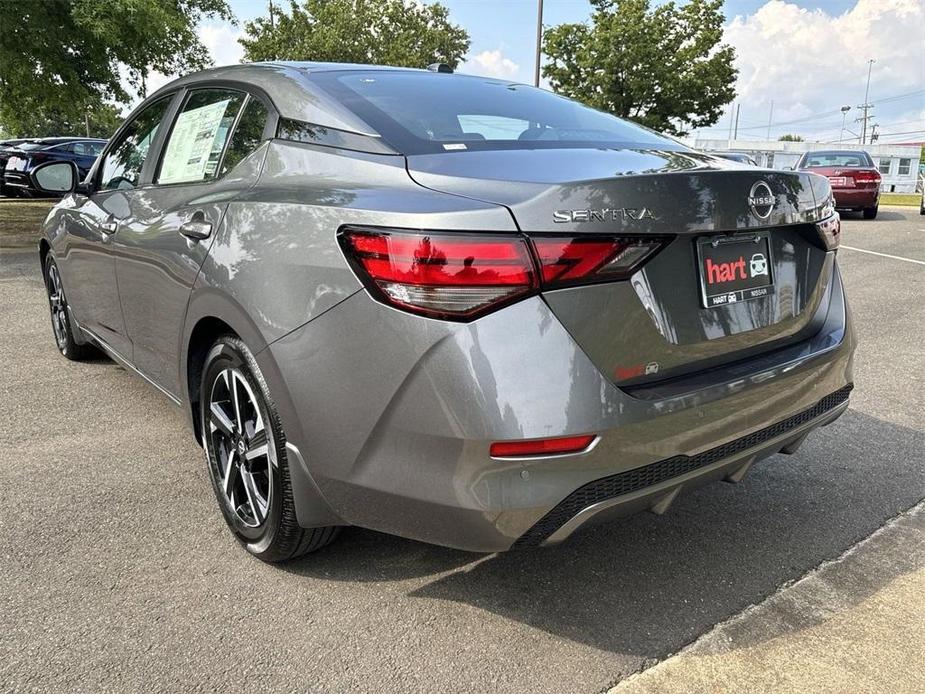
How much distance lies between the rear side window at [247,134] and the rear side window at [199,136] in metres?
0.06

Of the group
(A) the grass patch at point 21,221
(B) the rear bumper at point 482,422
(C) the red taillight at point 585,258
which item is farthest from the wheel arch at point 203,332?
(A) the grass patch at point 21,221

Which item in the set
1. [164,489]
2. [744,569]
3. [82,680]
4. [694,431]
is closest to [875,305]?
[744,569]

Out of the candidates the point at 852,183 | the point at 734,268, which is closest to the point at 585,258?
the point at 734,268

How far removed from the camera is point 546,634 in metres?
2.24

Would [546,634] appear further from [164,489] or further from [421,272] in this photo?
[164,489]

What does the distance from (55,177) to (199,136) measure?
68.5 inches

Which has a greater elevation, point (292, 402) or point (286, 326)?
point (286, 326)

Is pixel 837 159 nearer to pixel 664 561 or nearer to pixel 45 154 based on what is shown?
pixel 664 561

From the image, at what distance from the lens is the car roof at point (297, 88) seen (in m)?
2.41

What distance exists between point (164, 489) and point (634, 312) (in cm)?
213

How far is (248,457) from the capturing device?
2.54 meters

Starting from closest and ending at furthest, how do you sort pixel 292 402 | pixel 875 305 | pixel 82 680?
pixel 82 680, pixel 292 402, pixel 875 305

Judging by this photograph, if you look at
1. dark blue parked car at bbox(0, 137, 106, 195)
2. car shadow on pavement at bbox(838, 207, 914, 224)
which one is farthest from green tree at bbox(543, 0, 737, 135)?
dark blue parked car at bbox(0, 137, 106, 195)

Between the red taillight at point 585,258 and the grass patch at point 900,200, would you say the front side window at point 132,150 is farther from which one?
the grass patch at point 900,200
